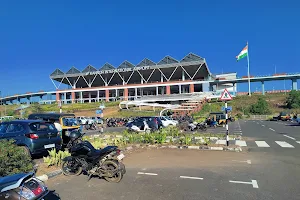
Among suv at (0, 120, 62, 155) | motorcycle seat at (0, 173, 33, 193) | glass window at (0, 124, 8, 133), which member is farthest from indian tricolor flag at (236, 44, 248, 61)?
motorcycle seat at (0, 173, 33, 193)

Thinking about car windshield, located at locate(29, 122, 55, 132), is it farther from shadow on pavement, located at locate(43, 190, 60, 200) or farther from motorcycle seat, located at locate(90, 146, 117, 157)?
shadow on pavement, located at locate(43, 190, 60, 200)

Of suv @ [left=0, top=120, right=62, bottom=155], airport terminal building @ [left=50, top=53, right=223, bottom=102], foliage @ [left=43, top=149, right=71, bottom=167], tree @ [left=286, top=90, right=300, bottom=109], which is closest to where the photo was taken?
foliage @ [left=43, top=149, right=71, bottom=167]

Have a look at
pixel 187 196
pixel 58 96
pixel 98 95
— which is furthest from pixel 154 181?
pixel 58 96

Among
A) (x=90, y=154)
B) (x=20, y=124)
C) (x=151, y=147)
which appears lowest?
(x=151, y=147)

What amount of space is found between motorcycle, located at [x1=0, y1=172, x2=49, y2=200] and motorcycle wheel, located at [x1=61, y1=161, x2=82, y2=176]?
3260 mm

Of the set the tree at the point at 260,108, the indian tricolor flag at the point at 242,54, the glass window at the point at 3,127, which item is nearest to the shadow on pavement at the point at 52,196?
the glass window at the point at 3,127

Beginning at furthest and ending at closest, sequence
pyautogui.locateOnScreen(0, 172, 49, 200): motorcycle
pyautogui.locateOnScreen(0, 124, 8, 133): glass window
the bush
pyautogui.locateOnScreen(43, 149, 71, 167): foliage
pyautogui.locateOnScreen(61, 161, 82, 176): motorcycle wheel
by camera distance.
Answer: pyautogui.locateOnScreen(0, 124, 8, 133): glass window → pyautogui.locateOnScreen(43, 149, 71, 167): foliage → pyautogui.locateOnScreen(61, 161, 82, 176): motorcycle wheel → the bush → pyautogui.locateOnScreen(0, 172, 49, 200): motorcycle

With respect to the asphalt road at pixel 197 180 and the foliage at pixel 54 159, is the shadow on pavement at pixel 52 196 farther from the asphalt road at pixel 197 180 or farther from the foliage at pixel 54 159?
the foliage at pixel 54 159

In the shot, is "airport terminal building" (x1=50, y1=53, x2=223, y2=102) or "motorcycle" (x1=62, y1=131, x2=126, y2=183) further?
"airport terminal building" (x1=50, y1=53, x2=223, y2=102)

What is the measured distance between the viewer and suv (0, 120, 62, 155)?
8789 mm

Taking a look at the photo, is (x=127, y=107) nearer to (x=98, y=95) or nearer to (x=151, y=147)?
(x=98, y=95)

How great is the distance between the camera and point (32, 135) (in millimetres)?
8852

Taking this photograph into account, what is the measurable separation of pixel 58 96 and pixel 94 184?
78.7 metres

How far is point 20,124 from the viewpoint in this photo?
9.22 meters
